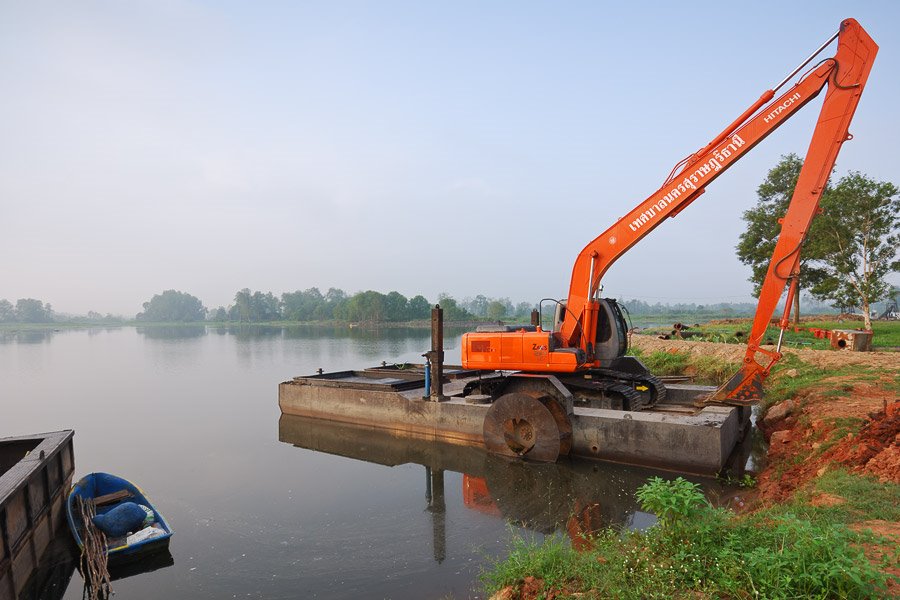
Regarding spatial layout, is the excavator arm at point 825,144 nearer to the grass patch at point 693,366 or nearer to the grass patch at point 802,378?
the grass patch at point 802,378

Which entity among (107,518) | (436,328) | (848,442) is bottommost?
(107,518)

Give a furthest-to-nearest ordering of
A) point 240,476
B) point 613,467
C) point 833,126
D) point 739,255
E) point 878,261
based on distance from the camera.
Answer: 1. point 739,255
2. point 878,261
3. point 240,476
4. point 613,467
5. point 833,126

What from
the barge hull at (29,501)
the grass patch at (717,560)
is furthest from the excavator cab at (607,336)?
the barge hull at (29,501)

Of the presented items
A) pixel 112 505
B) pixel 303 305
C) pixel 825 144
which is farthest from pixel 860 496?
pixel 303 305

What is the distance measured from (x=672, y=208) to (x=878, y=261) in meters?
22.4

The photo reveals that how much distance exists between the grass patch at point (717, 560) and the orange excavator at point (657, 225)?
16.5 ft

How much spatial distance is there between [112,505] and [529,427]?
24.6ft

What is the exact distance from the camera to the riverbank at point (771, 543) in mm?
3520

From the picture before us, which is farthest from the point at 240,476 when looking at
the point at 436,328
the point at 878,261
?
the point at 878,261

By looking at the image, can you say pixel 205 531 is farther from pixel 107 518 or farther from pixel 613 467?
pixel 613 467

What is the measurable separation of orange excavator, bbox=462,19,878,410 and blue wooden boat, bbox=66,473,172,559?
645 cm

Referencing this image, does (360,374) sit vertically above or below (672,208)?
below

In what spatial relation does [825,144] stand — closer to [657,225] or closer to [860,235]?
[657,225]

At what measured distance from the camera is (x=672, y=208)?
33.4 ft
